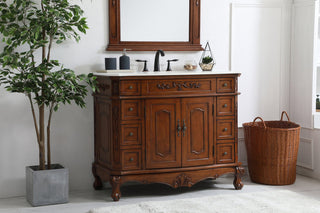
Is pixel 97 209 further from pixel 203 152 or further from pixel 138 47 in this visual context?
pixel 138 47

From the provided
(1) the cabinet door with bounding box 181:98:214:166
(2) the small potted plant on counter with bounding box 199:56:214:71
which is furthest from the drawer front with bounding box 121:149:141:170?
(2) the small potted plant on counter with bounding box 199:56:214:71

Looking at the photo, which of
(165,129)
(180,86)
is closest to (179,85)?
(180,86)

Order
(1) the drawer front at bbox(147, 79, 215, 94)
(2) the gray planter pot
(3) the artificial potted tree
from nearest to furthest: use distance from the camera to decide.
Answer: (3) the artificial potted tree
(2) the gray planter pot
(1) the drawer front at bbox(147, 79, 215, 94)

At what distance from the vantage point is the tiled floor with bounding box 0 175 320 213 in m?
3.50

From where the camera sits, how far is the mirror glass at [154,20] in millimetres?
3984

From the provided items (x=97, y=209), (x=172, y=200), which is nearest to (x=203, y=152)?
(x=172, y=200)

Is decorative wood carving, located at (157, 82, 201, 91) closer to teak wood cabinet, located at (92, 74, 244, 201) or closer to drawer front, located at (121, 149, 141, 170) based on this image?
teak wood cabinet, located at (92, 74, 244, 201)

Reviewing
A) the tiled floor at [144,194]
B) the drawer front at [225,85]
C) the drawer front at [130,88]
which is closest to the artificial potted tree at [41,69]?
the tiled floor at [144,194]

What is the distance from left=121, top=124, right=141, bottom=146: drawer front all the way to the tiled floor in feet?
1.49

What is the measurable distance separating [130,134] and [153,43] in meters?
0.91

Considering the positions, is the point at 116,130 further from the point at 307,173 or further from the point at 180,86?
the point at 307,173

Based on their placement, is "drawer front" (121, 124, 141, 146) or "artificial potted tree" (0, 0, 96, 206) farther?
"drawer front" (121, 124, 141, 146)

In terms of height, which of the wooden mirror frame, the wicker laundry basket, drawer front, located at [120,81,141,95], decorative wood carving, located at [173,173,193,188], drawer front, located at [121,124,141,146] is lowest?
decorative wood carving, located at [173,173,193,188]

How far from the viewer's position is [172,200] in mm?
3594
